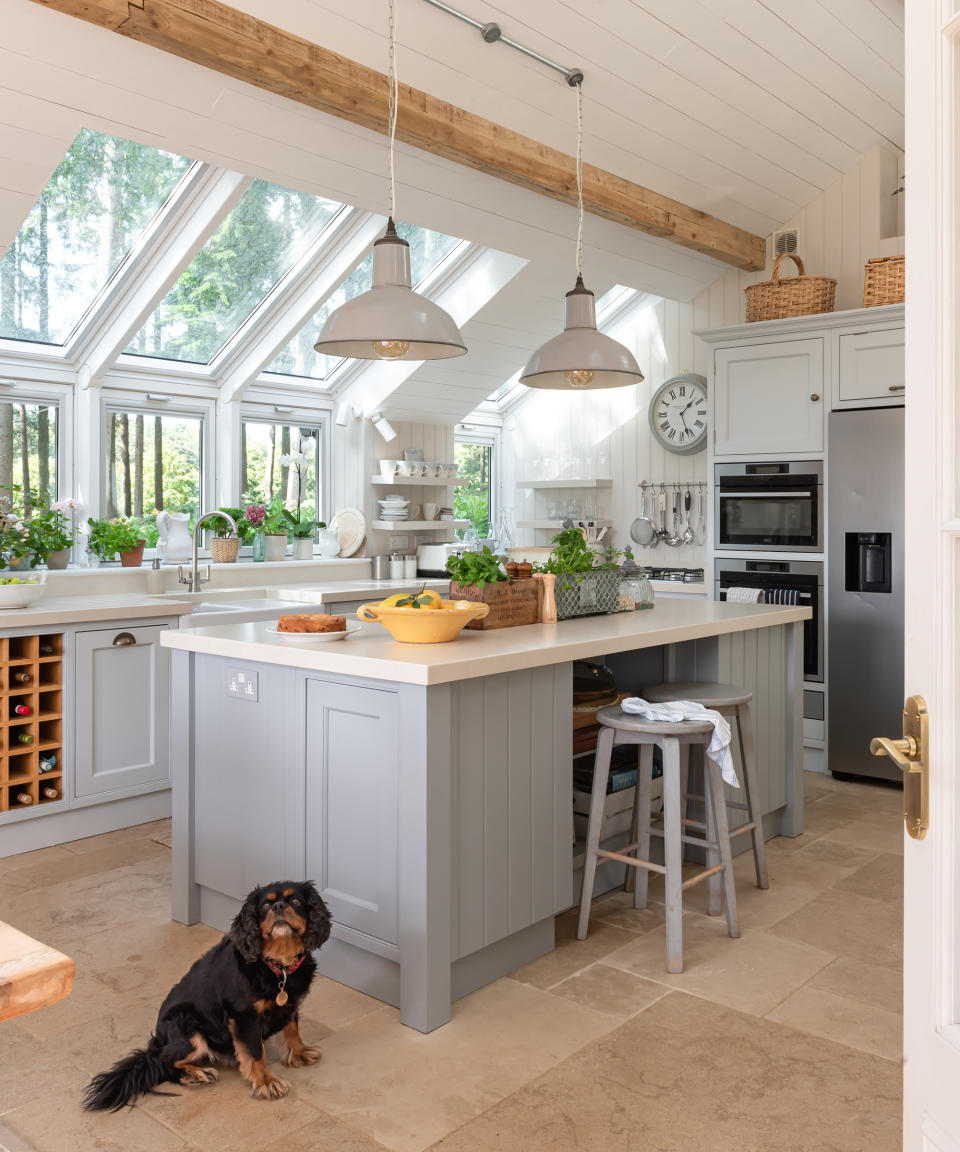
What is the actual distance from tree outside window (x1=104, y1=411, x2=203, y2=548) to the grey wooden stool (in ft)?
10.0

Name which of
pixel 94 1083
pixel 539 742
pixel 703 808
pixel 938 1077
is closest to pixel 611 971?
pixel 539 742

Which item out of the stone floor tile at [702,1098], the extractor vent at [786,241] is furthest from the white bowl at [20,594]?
the extractor vent at [786,241]

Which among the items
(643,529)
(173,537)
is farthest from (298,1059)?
(643,529)

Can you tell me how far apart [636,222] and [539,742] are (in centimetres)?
310

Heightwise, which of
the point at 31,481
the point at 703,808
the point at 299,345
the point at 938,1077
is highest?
the point at 299,345

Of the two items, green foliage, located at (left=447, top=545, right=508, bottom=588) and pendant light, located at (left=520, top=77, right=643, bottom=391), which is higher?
pendant light, located at (left=520, top=77, right=643, bottom=391)

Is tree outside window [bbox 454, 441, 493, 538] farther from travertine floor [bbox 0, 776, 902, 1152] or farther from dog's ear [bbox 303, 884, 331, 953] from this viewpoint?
dog's ear [bbox 303, 884, 331, 953]

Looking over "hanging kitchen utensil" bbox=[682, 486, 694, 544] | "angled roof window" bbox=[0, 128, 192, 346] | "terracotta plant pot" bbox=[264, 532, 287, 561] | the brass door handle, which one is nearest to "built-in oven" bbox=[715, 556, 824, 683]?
"hanging kitchen utensil" bbox=[682, 486, 694, 544]

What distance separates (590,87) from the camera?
408 centimetres

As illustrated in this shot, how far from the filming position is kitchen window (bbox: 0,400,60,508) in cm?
454

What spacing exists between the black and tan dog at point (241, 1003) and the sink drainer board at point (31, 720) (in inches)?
70.4

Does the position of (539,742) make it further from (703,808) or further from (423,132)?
(423,132)

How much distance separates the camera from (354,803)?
2570 millimetres

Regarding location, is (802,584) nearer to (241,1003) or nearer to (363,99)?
(363,99)
